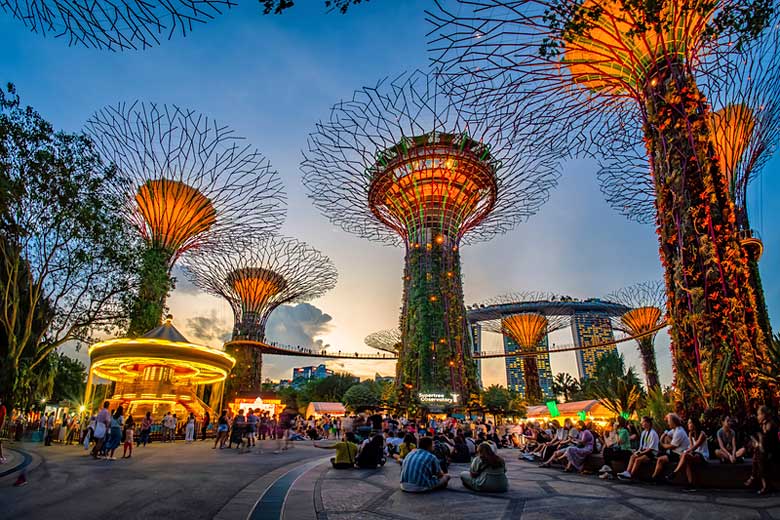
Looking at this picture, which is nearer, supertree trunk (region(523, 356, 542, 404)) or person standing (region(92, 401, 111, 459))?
person standing (region(92, 401, 111, 459))

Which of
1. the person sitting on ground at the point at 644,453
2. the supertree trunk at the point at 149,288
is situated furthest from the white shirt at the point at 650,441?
the supertree trunk at the point at 149,288

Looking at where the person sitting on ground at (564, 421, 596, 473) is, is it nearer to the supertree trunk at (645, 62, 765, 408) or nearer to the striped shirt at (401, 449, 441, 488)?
the supertree trunk at (645, 62, 765, 408)

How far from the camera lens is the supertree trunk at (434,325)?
88.6 feet

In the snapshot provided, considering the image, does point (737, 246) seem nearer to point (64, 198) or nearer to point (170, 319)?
point (64, 198)

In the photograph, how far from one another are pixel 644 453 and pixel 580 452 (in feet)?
7.14

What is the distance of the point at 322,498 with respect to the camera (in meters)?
5.95

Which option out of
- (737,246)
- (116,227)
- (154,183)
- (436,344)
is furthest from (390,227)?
(737,246)

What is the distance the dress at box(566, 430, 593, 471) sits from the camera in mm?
9242

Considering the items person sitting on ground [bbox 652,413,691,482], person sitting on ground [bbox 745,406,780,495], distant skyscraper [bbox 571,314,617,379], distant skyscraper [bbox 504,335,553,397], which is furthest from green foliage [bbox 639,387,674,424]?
distant skyscraper [bbox 504,335,553,397]

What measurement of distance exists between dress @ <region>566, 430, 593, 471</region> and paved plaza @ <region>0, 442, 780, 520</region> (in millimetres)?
694

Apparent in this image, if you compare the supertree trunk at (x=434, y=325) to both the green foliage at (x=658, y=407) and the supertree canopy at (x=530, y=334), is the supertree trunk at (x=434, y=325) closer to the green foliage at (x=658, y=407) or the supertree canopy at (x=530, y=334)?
the green foliage at (x=658, y=407)

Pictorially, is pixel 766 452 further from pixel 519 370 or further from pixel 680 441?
pixel 519 370

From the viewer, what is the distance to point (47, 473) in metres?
8.22

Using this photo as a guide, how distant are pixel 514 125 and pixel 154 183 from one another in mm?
19820
